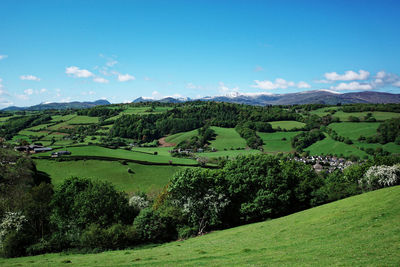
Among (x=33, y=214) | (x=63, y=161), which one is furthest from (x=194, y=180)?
(x=63, y=161)

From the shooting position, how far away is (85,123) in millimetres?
198875

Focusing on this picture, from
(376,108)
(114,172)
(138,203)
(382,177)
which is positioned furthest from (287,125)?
(138,203)

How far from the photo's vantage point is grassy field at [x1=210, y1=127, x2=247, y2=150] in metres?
152

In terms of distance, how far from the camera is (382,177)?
2303 inches

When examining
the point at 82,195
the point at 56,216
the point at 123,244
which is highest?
the point at 82,195

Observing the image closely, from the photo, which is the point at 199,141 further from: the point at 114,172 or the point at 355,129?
the point at 355,129

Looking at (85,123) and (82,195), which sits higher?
(85,123)

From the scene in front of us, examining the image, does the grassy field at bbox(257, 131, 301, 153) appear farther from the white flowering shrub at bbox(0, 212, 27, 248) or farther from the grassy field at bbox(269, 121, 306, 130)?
the white flowering shrub at bbox(0, 212, 27, 248)

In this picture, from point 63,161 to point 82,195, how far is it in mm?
47896

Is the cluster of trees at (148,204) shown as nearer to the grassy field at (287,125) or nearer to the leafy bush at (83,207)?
the leafy bush at (83,207)

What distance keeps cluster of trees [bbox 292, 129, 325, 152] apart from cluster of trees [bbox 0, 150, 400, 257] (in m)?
83.3

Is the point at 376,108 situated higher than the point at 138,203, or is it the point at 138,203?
the point at 376,108

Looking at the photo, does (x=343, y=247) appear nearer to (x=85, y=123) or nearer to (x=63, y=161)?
(x=63, y=161)

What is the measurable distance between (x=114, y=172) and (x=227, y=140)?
303 ft
